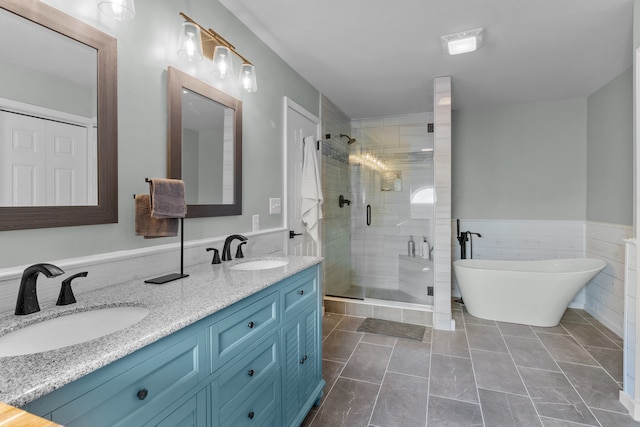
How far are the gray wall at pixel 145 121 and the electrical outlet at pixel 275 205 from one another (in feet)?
0.54

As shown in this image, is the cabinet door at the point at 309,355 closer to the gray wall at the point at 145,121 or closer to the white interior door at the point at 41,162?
the gray wall at the point at 145,121

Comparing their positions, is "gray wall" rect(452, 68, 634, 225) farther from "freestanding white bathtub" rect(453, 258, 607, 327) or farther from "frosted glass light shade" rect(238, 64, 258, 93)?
"frosted glass light shade" rect(238, 64, 258, 93)

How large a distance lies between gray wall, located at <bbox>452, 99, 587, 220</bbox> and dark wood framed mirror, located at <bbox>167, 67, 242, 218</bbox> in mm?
3091

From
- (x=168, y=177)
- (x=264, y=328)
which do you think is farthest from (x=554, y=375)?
(x=168, y=177)

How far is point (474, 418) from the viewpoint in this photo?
1.83 m

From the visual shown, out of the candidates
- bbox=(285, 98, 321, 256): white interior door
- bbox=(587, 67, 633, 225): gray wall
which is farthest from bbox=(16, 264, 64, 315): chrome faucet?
bbox=(587, 67, 633, 225): gray wall

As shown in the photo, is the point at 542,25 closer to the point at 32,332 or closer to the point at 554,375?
the point at 554,375

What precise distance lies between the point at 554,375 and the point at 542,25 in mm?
2393

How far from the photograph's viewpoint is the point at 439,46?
2.52 metres

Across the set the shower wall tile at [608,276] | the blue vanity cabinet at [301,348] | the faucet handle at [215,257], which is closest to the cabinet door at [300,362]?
the blue vanity cabinet at [301,348]

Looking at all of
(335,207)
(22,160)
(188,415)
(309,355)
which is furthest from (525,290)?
(22,160)

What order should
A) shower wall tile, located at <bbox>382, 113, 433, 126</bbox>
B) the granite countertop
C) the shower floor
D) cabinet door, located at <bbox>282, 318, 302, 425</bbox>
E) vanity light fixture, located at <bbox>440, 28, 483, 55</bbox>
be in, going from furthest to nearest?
shower wall tile, located at <bbox>382, 113, 433, 126</bbox>, the shower floor, vanity light fixture, located at <bbox>440, 28, 483, 55</bbox>, cabinet door, located at <bbox>282, 318, 302, 425</bbox>, the granite countertop

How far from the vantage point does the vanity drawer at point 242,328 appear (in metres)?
1.11

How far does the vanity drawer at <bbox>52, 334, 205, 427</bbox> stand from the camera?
71 cm
